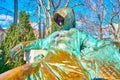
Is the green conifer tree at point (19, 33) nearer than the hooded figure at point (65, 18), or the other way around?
the hooded figure at point (65, 18)

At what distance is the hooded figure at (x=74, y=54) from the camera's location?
2359 millimetres

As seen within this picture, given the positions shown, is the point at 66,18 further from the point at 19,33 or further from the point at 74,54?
the point at 19,33

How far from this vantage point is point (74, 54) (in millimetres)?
2521

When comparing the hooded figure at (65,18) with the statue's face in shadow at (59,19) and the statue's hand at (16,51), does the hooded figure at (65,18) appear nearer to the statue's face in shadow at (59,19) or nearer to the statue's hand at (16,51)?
the statue's face in shadow at (59,19)

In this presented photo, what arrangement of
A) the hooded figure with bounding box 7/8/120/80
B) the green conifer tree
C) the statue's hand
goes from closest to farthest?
the hooded figure with bounding box 7/8/120/80, the statue's hand, the green conifer tree

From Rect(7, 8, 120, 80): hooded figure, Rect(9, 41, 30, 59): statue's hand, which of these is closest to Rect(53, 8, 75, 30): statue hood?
Rect(7, 8, 120, 80): hooded figure

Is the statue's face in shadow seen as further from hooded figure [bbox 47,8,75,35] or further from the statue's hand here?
the statue's hand

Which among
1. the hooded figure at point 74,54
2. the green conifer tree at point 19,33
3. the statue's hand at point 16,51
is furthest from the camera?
the green conifer tree at point 19,33

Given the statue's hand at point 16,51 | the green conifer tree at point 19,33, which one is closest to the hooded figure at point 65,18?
Result: the statue's hand at point 16,51

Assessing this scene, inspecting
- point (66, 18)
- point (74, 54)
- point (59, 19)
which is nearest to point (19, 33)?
point (59, 19)

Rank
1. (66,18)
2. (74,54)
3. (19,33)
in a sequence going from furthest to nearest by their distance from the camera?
(19,33)
(66,18)
(74,54)

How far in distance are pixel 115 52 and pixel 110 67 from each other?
0.22m

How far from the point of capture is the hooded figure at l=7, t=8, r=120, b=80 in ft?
7.74

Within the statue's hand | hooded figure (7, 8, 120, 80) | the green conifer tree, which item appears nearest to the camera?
hooded figure (7, 8, 120, 80)
